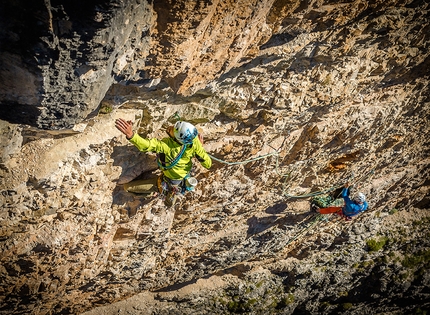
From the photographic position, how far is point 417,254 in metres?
14.2

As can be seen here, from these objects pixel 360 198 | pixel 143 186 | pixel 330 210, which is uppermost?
pixel 360 198

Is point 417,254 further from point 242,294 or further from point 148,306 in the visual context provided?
point 148,306

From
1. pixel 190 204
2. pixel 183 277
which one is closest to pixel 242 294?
pixel 183 277

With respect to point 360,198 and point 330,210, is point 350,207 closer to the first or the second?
point 360,198

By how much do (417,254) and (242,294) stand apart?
7658mm

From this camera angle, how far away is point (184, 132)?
477 centimetres

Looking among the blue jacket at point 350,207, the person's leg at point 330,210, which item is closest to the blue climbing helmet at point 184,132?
the blue jacket at point 350,207

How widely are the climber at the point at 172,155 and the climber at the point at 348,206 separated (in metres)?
4.73

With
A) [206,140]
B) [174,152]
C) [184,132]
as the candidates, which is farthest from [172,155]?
[206,140]

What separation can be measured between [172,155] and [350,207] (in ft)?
18.4

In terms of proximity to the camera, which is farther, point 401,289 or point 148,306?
point 401,289

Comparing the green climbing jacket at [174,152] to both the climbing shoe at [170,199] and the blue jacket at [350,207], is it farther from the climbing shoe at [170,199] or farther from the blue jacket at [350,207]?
the blue jacket at [350,207]

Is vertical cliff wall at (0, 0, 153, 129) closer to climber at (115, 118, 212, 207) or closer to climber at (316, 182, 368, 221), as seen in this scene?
climber at (115, 118, 212, 207)

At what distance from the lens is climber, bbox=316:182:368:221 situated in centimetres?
854
